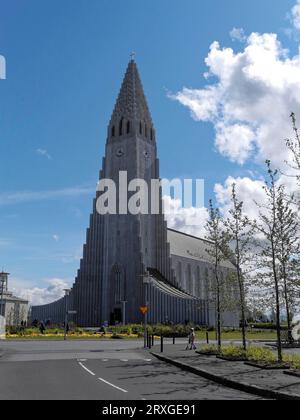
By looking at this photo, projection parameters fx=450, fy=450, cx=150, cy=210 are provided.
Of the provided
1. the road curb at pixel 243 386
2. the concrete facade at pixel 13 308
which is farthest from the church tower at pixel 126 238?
the road curb at pixel 243 386

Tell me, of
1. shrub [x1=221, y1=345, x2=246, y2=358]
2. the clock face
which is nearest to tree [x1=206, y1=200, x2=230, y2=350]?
shrub [x1=221, y1=345, x2=246, y2=358]

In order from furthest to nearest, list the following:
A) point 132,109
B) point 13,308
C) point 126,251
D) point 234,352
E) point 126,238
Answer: point 13,308, point 132,109, point 126,238, point 126,251, point 234,352

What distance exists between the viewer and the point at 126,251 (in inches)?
3083

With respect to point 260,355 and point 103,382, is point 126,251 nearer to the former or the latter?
point 260,355

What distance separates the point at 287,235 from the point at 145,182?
2400 inches

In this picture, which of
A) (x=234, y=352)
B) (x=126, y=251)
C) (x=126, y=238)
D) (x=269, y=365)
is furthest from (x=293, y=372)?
(x=126, y=238)

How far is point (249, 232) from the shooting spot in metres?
23.4

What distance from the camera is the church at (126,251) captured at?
75.3 m

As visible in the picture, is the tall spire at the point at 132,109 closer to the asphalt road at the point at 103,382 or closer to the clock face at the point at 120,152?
the clock face at the point at 120,152

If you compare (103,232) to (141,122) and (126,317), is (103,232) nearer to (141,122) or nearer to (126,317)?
(126,317)

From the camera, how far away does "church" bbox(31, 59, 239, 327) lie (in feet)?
247

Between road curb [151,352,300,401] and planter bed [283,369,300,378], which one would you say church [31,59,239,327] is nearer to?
road curb [151,352,300,401]

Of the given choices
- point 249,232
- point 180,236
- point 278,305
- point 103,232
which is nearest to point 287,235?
point 278,305

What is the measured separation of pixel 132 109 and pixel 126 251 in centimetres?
2679
